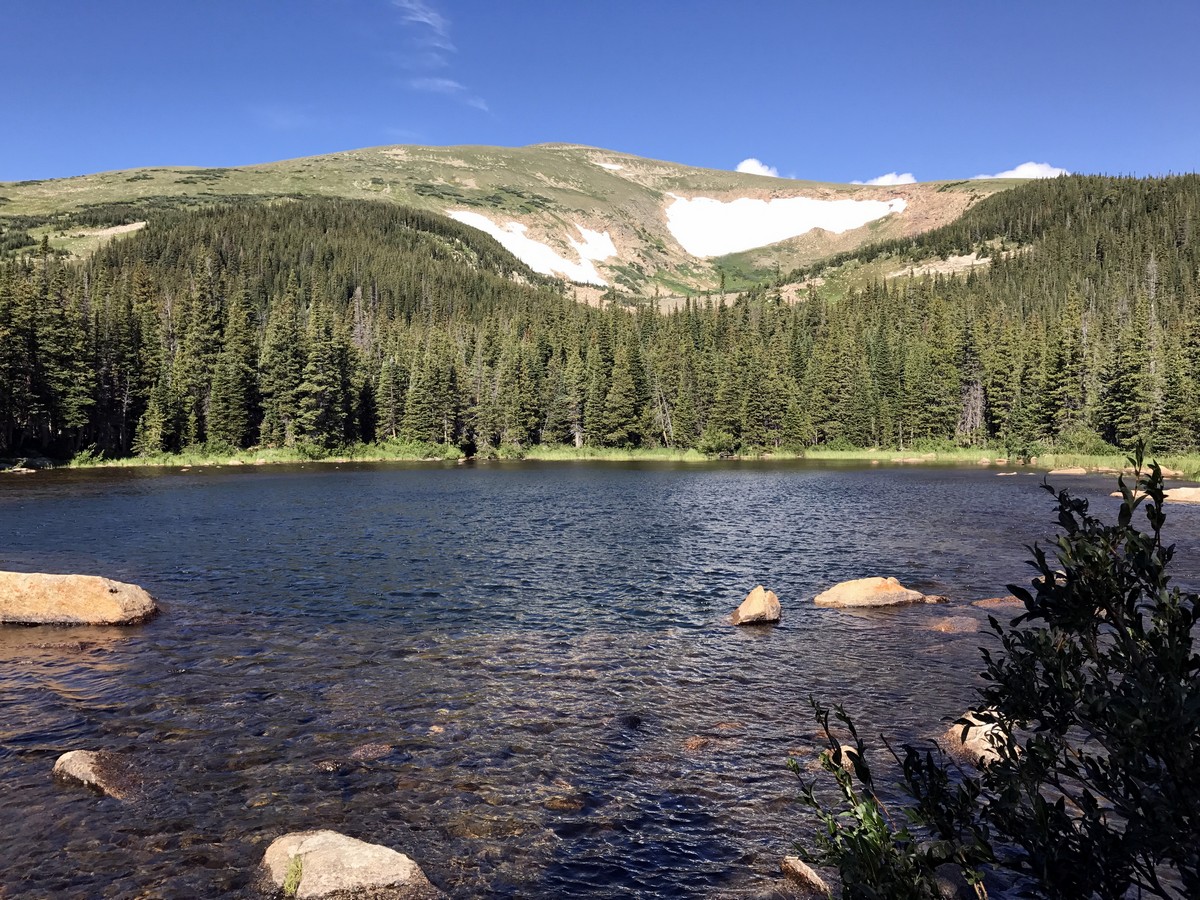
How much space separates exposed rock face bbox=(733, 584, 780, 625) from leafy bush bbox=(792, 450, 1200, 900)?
19.2m

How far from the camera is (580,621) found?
82.7ft

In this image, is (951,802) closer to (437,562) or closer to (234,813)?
(234,813)

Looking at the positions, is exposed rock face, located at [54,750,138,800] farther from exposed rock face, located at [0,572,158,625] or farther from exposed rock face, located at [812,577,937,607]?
exposed rock face, located at [812,577,937,607]

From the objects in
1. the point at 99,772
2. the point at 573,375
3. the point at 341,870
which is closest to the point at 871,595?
the point at 341,870

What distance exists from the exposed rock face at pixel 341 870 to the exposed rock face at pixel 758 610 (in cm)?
1579

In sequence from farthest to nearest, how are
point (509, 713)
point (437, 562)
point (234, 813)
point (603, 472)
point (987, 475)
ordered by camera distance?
point (603, 472)
point (987, 475)
point (437, 562)
point (509, 713)
point (234, 813)

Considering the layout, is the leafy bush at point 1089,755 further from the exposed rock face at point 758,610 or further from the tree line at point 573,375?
the tree line at point 573,375

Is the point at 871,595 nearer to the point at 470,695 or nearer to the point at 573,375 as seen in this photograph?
the point at 470,695

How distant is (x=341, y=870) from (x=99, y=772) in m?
6.46

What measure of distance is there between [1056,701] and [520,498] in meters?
61.2

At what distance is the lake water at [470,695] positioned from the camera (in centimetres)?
1153

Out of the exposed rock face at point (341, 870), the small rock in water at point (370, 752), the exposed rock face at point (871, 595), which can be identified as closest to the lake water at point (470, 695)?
the small rock in water at point (370, 752)

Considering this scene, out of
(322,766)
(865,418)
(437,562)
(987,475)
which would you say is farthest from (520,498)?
(865,418)

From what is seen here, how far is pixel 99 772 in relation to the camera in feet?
43.9
